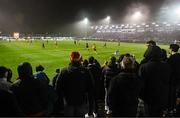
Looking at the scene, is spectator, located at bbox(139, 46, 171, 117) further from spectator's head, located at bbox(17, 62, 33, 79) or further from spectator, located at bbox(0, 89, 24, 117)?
spectator, located at bbox(0, 89, 24, 117)

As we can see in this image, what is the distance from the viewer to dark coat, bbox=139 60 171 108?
7457 millimetres

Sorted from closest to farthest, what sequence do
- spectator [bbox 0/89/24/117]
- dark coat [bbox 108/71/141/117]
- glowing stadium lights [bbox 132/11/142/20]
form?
spectator [bbox 0/89/24/117]
dark coat [bbox 108/71/141/117]
glowing stadium lights [bbox 132/11/142/20]

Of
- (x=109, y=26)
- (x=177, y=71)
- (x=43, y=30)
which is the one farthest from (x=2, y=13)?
(x=177, y=71)

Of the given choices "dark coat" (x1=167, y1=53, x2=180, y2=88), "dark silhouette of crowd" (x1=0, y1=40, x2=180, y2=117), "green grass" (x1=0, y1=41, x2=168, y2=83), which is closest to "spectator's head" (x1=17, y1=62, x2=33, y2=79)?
"dark silhouette of crowd" (x1=0, y1=40, x2=180, y2=117)

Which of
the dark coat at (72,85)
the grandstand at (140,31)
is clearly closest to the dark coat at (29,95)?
the dark coat at (72,85)

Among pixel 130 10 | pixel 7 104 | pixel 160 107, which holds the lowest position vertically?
pixel 160 107

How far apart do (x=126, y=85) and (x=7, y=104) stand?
7.68 feet

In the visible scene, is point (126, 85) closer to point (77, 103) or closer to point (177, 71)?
point (77, 103)

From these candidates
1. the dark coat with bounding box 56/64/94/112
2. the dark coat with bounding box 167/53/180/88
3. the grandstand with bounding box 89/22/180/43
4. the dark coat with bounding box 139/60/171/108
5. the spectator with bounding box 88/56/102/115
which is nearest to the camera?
the dark coat with bounding box 56/64/94/112

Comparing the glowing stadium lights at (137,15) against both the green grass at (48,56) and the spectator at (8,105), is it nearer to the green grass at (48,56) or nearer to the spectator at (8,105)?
the green grass at (48,56)

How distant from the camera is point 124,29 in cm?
13138

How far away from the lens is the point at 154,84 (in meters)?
7.50

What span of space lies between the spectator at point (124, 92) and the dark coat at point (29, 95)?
55.2 inches

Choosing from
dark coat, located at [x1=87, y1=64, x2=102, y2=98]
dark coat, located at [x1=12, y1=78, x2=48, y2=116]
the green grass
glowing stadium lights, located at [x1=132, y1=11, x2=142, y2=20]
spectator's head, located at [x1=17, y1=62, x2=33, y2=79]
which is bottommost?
the green grass
